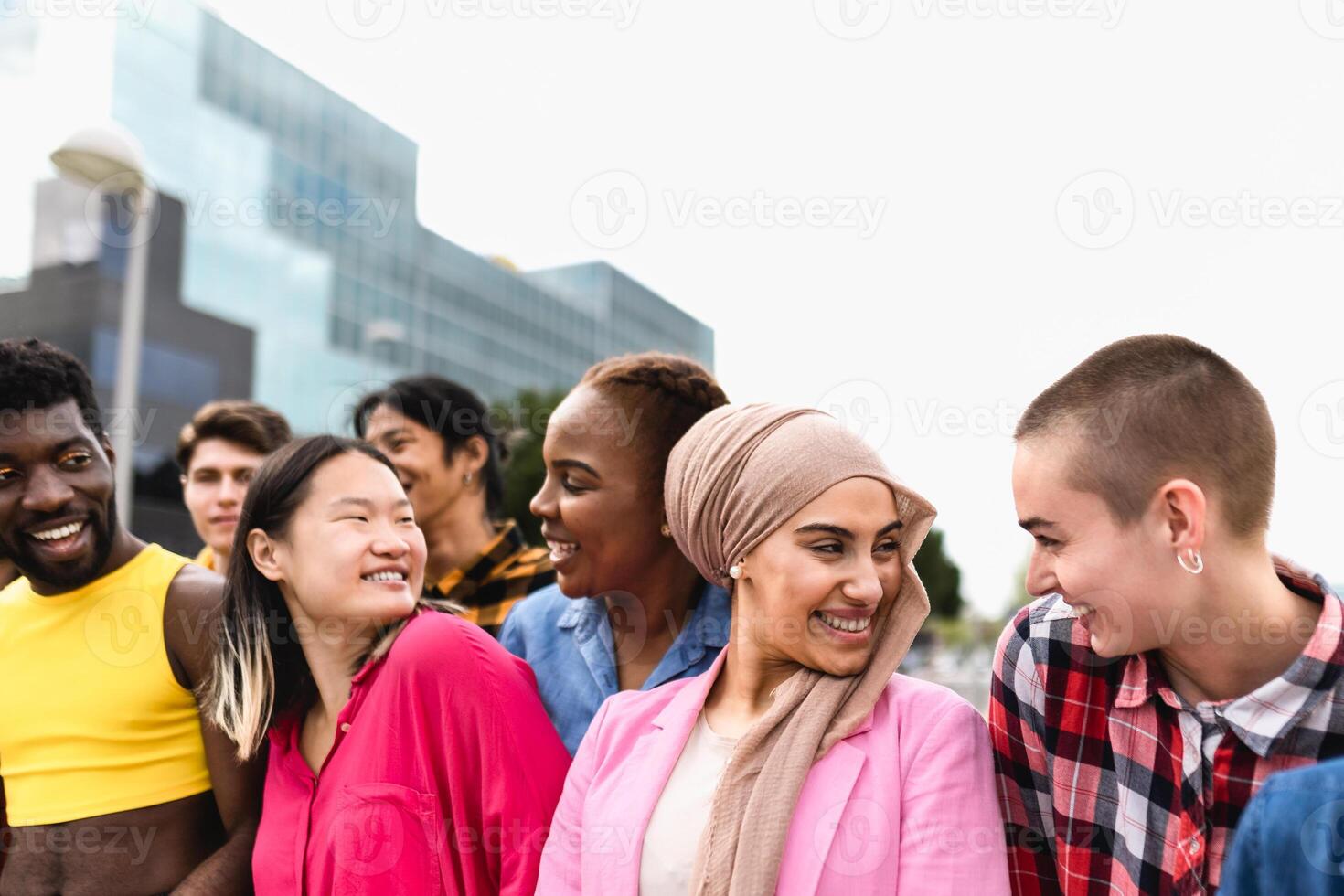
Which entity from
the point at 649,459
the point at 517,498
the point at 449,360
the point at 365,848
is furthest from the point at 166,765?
the point at 449,360

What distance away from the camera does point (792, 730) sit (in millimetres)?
2377

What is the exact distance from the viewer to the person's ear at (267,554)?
303 centimetres

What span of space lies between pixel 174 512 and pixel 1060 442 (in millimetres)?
23393

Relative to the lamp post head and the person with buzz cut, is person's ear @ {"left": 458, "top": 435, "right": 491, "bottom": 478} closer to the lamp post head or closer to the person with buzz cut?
the person with buzz cut

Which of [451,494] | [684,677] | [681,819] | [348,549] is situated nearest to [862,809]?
[681,819]

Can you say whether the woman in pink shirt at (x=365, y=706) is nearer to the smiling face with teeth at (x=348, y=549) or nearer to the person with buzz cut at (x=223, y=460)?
the smiling face with teeth at (x=348, y=549)

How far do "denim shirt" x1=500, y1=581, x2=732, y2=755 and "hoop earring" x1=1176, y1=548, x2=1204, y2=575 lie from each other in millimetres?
1429

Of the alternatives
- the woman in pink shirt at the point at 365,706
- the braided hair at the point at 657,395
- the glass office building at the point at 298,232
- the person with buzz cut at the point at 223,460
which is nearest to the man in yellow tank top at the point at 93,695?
the woman in pink shirt at the point at 365,706

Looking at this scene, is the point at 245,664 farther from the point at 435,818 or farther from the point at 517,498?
the point at 517,498

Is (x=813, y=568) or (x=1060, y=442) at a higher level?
(x=1060, y=442)

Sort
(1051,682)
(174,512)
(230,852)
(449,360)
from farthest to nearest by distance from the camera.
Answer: (449,360) < (174,512) < (230,852) < (1051,682)

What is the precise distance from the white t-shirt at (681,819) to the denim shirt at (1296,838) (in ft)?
3.70

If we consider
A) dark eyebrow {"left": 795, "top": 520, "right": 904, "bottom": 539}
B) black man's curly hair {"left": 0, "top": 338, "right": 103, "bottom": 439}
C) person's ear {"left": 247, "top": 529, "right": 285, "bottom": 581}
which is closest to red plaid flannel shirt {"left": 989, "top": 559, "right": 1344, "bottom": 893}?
dark eyebrow {"left": 795, "top": 520, "right": 904, "bottom": 539}

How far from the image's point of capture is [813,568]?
245 centimetres
